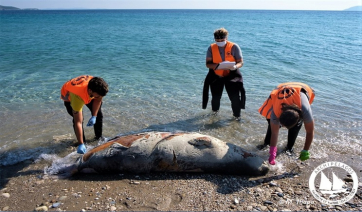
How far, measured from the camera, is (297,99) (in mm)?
4332

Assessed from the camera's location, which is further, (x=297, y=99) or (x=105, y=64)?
(x=105, y=64)

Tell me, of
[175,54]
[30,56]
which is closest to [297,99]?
[175,54]

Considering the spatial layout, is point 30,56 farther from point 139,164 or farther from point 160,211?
point 160,211

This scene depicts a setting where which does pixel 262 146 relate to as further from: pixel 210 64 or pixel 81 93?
pixel 81 93

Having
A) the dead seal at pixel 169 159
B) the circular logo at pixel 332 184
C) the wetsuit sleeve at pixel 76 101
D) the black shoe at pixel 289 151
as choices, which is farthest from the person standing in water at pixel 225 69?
the wetsuit sleeve at pixel 76 101

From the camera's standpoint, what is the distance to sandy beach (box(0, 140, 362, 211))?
3.99 meters

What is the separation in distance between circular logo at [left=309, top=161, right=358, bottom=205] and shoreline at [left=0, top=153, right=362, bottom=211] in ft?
0.30

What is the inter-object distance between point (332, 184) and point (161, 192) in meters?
2.60

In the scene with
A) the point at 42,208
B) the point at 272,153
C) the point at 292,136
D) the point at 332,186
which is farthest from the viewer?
the point at 292,136

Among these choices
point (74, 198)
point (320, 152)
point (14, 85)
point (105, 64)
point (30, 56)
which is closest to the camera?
point (74, 198)

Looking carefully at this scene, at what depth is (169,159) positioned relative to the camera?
4.72m

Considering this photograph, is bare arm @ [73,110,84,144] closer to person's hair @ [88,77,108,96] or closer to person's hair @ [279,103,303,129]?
person's hair @ [88,77,108,96]

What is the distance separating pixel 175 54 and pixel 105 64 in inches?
169

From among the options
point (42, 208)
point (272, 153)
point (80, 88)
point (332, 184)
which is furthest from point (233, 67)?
point (42, 208)
